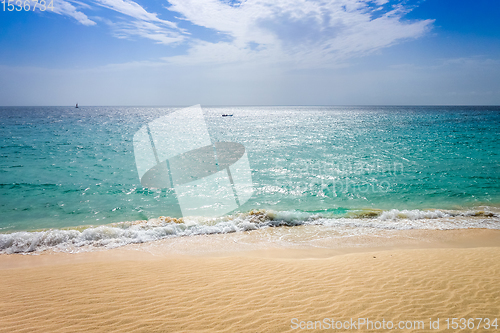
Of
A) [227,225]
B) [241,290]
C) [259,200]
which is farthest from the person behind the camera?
[259,200]

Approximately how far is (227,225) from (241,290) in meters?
5.26

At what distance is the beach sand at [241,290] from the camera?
417cm

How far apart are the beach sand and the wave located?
848mm

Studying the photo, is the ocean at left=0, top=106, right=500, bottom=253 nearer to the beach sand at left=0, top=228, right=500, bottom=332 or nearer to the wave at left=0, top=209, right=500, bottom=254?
the wave at left=0, top=209, right=500, bottom=254

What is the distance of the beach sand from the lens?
13.7 feet

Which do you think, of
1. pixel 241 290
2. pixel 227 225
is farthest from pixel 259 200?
pixel 241 290

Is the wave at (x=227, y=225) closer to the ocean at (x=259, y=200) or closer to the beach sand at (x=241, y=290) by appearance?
the ocean at (x=259, y=200)

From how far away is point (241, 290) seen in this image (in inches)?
202

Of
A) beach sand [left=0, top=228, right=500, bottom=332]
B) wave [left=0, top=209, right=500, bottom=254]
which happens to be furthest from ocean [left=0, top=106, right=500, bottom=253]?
beach sand [left=0, top=228, right=500, bottom=332]

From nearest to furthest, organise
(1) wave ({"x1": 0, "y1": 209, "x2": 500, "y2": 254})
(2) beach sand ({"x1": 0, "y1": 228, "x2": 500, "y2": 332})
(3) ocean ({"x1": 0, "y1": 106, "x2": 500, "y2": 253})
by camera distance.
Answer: (2) beach sand ({"x1": 0, "y1": 228, "x2": 500, "y2": 332}) → (1) wave ({"x1": 0, "y1": 209, "x2": 500, "y2": 254}) → (3) ocean ({"x1": 0, "y1": 106, "x2": 500, "y2": 253})

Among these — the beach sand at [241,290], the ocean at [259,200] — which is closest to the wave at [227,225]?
the ocean at [259,200]

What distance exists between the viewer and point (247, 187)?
631 inches

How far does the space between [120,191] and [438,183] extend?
64.8 feet

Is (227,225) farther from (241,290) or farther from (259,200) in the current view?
(241,290)
